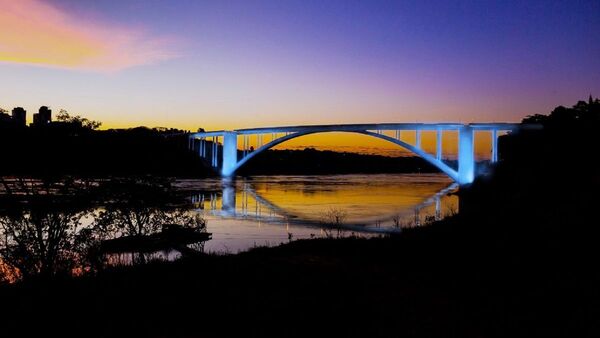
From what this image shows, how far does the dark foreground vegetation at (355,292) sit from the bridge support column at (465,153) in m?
34.7

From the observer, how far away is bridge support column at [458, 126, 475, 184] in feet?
152

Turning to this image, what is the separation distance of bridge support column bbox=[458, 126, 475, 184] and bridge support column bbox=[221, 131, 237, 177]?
127 feet

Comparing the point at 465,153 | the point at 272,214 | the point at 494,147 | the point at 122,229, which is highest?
the point at 494,147

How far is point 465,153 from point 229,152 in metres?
40.2

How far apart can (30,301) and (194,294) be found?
2.56 meters

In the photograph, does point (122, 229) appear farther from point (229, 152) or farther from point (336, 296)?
point (229, 152)

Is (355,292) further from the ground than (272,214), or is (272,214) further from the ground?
(355,292)

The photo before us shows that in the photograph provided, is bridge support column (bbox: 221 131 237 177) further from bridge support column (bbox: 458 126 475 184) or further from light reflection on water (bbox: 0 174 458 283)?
light reflection on water (bbox: 0 174 458 283)

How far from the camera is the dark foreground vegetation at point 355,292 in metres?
5.81

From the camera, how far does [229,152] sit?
76.2 meters

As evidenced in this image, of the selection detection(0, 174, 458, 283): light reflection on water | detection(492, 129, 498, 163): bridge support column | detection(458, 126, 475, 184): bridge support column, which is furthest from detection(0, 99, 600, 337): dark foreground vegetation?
detection(458, 126, 475, 184): bridge support column

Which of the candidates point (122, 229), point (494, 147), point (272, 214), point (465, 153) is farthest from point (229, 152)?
point (122, 229)

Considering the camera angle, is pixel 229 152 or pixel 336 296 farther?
pixel 229 152

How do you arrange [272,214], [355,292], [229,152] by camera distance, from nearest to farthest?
[355,292], [272,214], [229,152]
